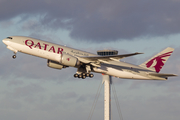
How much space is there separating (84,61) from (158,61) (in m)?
16.5

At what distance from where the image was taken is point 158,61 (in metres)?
67.3

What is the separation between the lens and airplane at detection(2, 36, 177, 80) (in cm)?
5706

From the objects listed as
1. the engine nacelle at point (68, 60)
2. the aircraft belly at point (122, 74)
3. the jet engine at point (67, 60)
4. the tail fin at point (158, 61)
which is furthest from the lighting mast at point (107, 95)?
the engine nacelle at point (68, 60)

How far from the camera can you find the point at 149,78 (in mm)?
64250

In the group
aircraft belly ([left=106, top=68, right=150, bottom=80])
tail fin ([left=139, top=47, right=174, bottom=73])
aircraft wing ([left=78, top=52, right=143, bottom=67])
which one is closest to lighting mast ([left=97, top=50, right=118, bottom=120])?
tail fin ([left=139, top=47, right=174, bottom=73])

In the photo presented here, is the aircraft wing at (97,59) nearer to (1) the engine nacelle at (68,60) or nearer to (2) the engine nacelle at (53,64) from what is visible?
(1) the engine nacelle at (68,60)

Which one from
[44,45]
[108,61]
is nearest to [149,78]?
[108,61]

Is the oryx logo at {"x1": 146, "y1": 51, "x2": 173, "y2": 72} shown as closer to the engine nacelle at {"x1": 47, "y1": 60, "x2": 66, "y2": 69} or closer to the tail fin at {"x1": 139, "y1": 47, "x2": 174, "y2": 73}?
the tail fin at {"x1": 139, "y1": 47, "x2": 174, "y2": 73}

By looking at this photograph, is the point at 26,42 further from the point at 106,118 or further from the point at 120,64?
the point at 106,118

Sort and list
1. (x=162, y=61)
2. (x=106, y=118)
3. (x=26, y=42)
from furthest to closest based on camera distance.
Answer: (x=106, y=118) < (x=162, y=61) < (x=26, y=42)

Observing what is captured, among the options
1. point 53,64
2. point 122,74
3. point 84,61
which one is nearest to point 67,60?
point 84,61

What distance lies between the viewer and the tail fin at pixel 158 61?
217 ft

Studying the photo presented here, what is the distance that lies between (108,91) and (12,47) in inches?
1681

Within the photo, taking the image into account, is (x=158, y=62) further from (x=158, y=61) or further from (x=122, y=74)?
(x=122, y=74)
